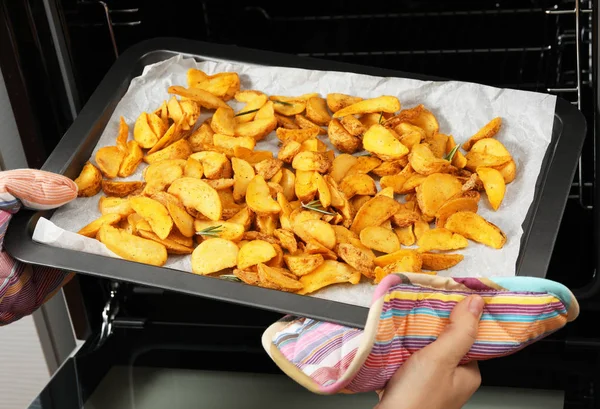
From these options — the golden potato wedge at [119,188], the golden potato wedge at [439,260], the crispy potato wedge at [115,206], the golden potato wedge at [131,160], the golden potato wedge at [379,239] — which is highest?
the golden potato wedge at [131,160]

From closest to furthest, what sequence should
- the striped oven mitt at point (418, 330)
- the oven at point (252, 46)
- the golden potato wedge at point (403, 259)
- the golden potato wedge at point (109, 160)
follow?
the striped oven mitt at point (418, 330)
the golden potato wedge at point (403, 259)
the golden potato wedge at point (109, 160)
the oven at point (252, 46)

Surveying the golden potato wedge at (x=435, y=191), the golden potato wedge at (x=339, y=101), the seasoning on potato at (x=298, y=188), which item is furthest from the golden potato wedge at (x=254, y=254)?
the golden potato wedge at (x=339, y=101)

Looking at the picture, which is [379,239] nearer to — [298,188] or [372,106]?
[298,188]

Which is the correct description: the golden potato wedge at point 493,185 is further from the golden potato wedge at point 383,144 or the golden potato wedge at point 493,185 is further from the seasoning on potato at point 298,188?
the golden potato wedge at point 383,144

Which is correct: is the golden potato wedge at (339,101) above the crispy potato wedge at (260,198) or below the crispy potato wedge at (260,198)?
above

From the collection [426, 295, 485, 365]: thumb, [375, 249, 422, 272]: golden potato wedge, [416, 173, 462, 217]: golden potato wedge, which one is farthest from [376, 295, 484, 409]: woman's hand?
[416, 173, 462, 217]: golden potato wedge

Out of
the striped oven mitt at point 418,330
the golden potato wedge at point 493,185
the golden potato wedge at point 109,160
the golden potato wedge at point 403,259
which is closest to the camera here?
the striped oven mitt at point 418,330

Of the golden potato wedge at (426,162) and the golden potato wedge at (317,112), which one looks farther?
the golden potato wedge at (317,112)
